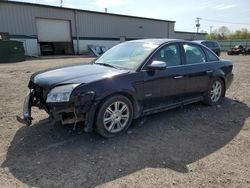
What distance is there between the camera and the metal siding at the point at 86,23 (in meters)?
23.7

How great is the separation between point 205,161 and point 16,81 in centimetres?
742

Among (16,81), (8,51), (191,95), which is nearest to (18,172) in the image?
(191,95)

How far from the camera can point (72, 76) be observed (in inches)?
149

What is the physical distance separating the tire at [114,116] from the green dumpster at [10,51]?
666 inches

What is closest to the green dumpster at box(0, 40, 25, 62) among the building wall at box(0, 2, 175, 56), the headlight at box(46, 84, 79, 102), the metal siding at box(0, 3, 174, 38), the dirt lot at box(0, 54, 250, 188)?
the building wall at box(0, 2, 175, 56)

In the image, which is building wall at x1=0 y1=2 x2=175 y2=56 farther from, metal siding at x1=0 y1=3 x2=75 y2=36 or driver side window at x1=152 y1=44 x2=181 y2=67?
driver side window at x1=152 y1=44 x2=181 y2=67

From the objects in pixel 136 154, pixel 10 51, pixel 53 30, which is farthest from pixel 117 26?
pixel 136 154

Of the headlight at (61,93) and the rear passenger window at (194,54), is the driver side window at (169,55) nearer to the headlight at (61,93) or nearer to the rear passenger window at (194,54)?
the rear passenger window at (194,54)

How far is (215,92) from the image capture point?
5832 millimetres

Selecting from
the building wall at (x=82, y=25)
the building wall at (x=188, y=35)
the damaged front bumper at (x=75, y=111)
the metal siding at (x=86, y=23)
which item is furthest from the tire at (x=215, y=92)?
the building wall at (x=188, y=35)

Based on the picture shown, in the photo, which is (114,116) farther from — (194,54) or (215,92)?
(215,92)

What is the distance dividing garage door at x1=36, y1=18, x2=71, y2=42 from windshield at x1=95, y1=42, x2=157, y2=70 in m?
23.7

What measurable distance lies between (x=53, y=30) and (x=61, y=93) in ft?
84.9

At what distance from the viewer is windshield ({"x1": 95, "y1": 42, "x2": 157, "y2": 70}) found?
4328 mm
